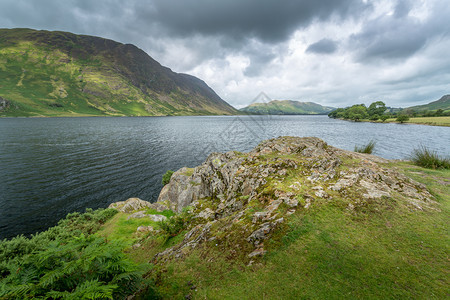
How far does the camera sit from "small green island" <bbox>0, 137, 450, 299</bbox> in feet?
18.0

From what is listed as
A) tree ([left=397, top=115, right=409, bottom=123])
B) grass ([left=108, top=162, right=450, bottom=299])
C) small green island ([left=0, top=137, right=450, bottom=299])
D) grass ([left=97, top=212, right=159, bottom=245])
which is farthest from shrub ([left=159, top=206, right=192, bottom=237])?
tree ([left=397, top=115, right=409, bottom=123])

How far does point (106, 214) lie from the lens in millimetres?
21625

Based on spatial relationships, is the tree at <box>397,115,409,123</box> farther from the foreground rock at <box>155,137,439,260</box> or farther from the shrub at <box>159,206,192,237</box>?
the shrub at <box>159,206,192,237</box>

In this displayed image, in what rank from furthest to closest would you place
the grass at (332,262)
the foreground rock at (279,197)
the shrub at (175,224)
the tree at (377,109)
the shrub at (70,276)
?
1. the tree at (377,109)
2. the shrub at (175,224)
3. the foreground rock at (279,197)
4. the grass at (332,262)
5. the shrub at (70,276)

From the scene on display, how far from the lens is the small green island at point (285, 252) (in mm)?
5477

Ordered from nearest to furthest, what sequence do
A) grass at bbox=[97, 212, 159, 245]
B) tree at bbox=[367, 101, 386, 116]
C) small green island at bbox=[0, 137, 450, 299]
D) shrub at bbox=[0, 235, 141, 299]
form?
shrub at bbox=[0, 235, 141, 299], small green island at bbox=[0, 137, 450, 299], grass at bbox=[97, 212, 159, 245], tree at bbox=[367, 101, 386, 116]

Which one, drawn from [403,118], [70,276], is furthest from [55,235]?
[403,118]

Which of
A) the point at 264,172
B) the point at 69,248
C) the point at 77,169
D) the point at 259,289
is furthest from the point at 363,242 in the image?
the point at 77,169

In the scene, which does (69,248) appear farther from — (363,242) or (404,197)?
(404,197)

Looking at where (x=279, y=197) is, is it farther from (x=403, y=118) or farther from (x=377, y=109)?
(x=377, y=109)

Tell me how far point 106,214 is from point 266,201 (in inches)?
819

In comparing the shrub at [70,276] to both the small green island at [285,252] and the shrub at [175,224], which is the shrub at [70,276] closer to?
the small green island at [285,252]

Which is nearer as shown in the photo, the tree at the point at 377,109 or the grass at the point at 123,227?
the grass at the point at 123,227

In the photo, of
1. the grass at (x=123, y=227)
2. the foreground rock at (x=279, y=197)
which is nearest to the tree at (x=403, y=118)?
the foreground rock at (x=279, y=197)
